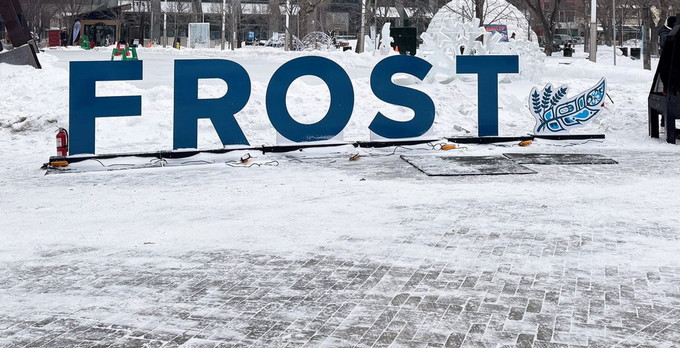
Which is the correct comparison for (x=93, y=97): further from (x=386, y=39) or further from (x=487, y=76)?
(x=386, y=39)

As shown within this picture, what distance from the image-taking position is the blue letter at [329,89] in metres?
12.8

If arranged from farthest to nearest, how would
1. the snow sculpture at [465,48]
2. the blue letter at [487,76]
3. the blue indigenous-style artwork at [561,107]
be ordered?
the snow sculpture at [465,48] → the blue indigenous-style artwork at [561,107] → the blue letter at [487,76]

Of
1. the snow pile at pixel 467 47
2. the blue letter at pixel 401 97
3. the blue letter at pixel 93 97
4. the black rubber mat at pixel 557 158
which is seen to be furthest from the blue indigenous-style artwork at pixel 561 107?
the snow pile at pixel 467 47

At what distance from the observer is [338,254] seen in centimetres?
704

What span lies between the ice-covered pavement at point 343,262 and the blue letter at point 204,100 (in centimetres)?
136

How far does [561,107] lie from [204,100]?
6089 mm

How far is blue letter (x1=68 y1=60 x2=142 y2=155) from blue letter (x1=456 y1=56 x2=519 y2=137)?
515 cm

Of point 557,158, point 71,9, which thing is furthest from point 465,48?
point 71,9

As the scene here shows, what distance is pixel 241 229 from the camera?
8.02 metres

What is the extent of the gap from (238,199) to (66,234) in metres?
2.22

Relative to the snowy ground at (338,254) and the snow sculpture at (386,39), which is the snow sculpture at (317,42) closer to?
the snow sculpture at (386,39)

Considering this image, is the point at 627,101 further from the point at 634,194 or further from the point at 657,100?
the point at 634,194

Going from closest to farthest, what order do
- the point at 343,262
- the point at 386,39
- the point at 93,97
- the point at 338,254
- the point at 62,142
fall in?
the point at 343,262 → the point at 338,254 → the point at 93,97 → the point at 62,142 → the point at 386,39

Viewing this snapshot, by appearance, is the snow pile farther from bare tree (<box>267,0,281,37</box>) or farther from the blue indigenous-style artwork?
bare tree (<box>267,0,281,37</box>)
